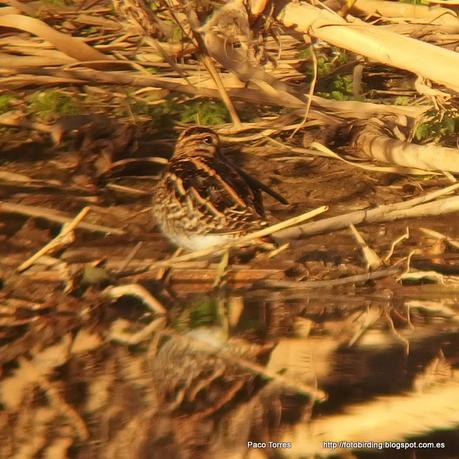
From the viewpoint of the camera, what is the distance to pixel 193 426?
4.37m

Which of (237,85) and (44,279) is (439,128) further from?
(44,279)

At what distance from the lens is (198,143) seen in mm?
6652

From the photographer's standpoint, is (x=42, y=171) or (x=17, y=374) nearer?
(x=17, y=374)

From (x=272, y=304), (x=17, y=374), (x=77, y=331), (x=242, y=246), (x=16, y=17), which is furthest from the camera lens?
(x=16, y=17)

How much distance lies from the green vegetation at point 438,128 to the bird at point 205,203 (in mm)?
1337

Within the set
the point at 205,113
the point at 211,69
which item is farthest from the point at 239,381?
the point at 205,113

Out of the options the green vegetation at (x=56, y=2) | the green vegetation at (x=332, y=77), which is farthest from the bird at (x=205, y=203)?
the green vegetation at (x=56, y=2)

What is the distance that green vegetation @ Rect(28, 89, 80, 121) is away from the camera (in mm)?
7961

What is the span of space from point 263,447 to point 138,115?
160 inches

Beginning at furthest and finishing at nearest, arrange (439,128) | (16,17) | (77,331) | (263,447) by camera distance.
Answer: (16,17) → (439,128) → (77,331) → (263,447)

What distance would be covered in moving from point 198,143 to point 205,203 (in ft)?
2.26

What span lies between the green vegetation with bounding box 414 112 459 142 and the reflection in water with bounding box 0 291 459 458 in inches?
73.0

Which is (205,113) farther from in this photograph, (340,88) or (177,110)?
(340,88)

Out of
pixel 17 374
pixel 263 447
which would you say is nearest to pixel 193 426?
pixel 263 447
